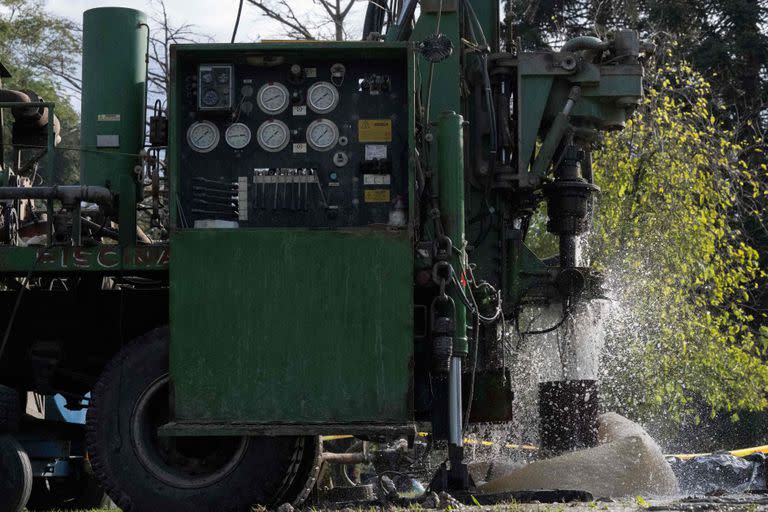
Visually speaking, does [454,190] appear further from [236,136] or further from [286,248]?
[236,136]

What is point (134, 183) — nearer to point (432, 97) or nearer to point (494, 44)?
point (432, 97)

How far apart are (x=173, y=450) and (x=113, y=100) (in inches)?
87.5

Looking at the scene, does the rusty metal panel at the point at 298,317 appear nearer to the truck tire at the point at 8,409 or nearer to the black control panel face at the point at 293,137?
the black control panel face at the point at 293,137

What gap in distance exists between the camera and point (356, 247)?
7.11 meters

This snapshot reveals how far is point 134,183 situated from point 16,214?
89 centimetres

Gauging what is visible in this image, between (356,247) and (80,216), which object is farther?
(80,216)

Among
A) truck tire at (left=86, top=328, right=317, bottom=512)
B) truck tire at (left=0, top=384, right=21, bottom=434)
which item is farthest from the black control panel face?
truck tire at (left=0, top=384, right=21, bottom=434)

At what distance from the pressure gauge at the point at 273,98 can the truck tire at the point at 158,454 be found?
4.89 ft

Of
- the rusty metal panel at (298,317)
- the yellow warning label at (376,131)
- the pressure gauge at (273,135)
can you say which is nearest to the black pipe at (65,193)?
the rusty metal panel at (298,317)

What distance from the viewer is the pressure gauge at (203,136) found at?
7445mm

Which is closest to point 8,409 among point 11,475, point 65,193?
point 11,475

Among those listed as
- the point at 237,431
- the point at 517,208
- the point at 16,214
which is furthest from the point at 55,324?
the point at 517,208

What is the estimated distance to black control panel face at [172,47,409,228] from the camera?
7387mm

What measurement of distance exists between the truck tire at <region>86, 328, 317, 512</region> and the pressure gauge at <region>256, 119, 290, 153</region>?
50.9 inches
